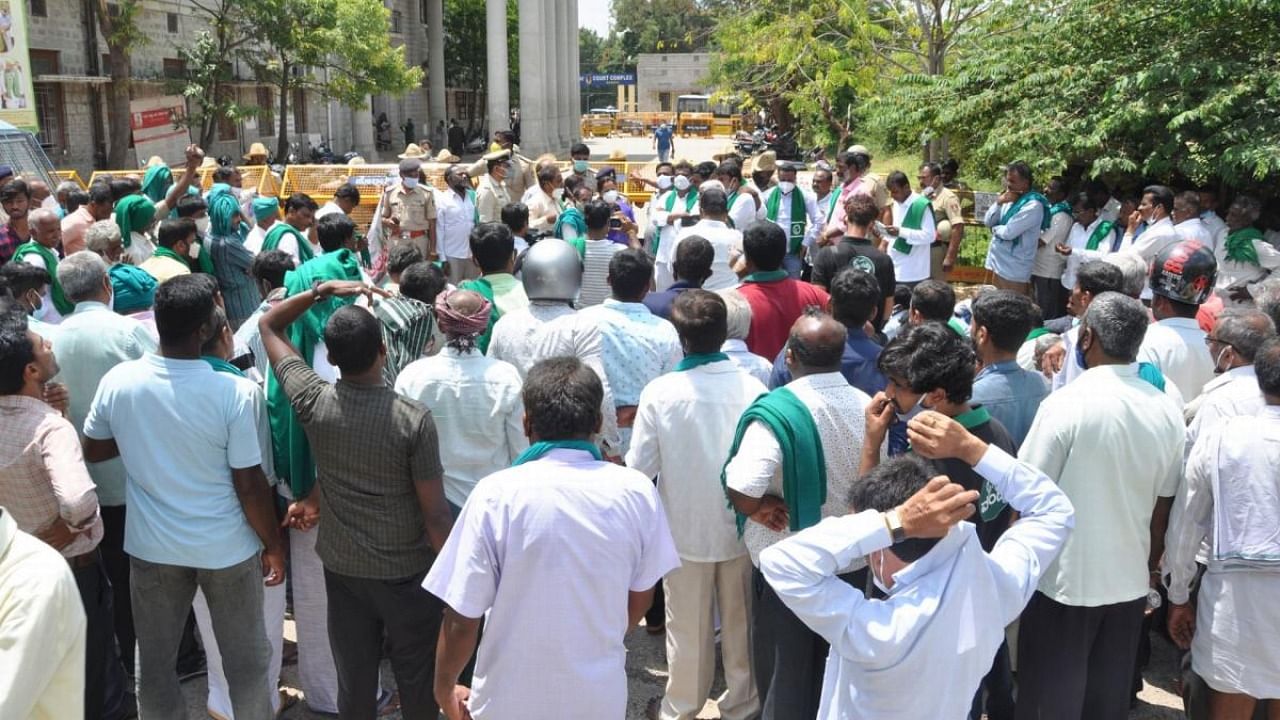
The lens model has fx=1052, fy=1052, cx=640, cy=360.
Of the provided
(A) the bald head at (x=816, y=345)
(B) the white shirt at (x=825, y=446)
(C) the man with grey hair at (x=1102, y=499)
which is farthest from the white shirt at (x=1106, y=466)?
(A) the bald head at (x=816, y=345)

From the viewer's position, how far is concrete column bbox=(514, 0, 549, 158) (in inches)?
1265

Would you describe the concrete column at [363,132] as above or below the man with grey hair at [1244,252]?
above

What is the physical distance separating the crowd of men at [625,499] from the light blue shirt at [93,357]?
15 millimetres

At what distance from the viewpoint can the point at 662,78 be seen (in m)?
86.9

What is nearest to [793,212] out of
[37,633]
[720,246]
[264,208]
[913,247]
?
[913,247]

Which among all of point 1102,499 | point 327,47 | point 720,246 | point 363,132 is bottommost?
point 1102,499

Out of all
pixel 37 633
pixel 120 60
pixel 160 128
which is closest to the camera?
pixel 37 633

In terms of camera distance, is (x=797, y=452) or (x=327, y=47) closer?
(x=797, y=452)

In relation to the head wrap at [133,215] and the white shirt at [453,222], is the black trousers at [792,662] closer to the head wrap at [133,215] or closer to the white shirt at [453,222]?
the head wrap at [133,215]

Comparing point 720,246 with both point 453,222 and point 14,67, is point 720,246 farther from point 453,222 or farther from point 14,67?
point 14,67

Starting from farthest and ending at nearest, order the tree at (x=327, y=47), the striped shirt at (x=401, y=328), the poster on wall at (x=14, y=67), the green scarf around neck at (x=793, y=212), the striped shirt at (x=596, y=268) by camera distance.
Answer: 1. the tree at (x=327, y=47)
2. the poster on wall at (x=14, y=67)
3. the green scarf around neck at (x=793, y=212)
4. the striped shirt at (x=596, y=268)
5. the striped shirt at (x=401, y=328)

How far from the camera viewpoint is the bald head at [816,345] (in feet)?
12.5

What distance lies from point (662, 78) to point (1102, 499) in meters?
86.5

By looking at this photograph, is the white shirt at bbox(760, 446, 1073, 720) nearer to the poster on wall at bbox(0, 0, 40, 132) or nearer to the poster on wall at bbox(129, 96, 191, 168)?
the poster on wall at bbox(0, 0, 40, 132)
